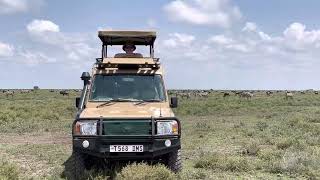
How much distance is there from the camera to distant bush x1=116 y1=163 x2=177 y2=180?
9234 millimetres

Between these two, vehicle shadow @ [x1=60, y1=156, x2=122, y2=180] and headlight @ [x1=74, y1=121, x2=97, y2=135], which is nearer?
headlight @ [x1=74, y1=121, x2=97, y2=135]

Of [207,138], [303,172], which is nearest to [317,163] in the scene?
[303,172]

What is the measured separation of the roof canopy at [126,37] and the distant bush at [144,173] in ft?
14.9

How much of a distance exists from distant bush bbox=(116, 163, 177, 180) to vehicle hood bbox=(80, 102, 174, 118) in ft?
3.25

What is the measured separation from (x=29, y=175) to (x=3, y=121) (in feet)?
56.5

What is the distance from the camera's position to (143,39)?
13.7 m

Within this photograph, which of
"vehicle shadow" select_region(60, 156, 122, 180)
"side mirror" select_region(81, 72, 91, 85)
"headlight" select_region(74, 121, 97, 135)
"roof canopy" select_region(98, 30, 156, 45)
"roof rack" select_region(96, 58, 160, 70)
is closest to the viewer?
"headlight" select_region(74, 121, 97, 135)

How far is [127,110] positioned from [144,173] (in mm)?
1534

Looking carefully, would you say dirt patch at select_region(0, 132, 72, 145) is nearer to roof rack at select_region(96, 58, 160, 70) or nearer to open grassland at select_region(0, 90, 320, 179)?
open grassland at select_region(0, 90, 320, 179)

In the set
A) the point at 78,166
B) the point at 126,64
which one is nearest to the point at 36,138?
the point at 126,64

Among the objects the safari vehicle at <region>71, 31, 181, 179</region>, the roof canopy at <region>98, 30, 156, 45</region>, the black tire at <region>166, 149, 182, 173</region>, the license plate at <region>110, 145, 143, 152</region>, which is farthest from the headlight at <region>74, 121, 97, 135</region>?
the roof canopy at <region>98, 30, 156, 45</region>

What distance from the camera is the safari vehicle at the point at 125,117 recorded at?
9789mm

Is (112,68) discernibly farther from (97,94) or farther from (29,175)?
(29,175)

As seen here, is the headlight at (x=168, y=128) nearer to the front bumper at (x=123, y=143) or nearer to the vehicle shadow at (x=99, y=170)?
the front bumper at (x=123, y=143)
